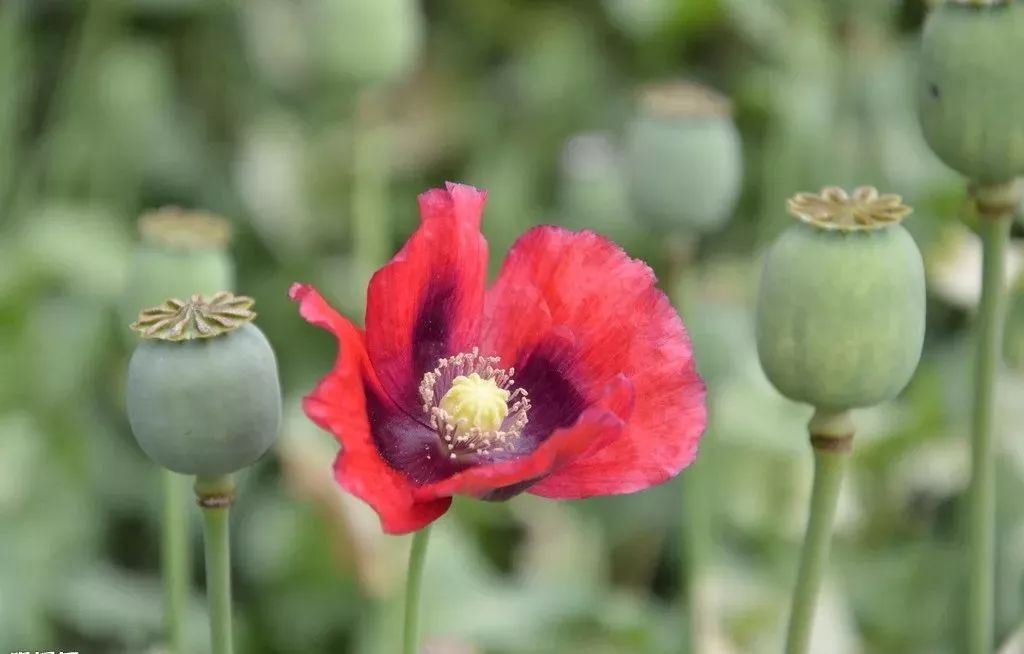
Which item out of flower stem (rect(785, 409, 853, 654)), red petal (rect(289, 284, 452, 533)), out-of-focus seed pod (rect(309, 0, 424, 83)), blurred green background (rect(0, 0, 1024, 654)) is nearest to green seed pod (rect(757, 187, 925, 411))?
flower stem (rect(785, 409, 853, 654))

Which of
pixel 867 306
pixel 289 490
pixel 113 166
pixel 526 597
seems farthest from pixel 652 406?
pixel 113 166

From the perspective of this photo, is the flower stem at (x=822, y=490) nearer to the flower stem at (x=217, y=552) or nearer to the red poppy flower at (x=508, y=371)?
the red poppy flower at (x=508, y=371)

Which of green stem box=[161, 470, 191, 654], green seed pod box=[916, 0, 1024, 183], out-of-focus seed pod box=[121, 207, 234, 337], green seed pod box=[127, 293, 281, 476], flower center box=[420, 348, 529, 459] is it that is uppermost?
green seed pod box=[916, 0, 1024, 183]

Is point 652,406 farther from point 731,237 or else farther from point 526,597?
point 731,237

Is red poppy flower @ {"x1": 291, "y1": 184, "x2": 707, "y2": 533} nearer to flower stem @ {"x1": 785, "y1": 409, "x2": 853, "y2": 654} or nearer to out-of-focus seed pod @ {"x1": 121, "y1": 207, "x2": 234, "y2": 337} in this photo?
flower stem @ {"x1": 785, "y1": 409, "x2": 853, "y2": 654}

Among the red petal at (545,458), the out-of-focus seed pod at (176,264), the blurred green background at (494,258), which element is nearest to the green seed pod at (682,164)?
the blurred green background at (494,258)

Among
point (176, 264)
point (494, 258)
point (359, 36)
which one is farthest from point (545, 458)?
point (494, 258)
